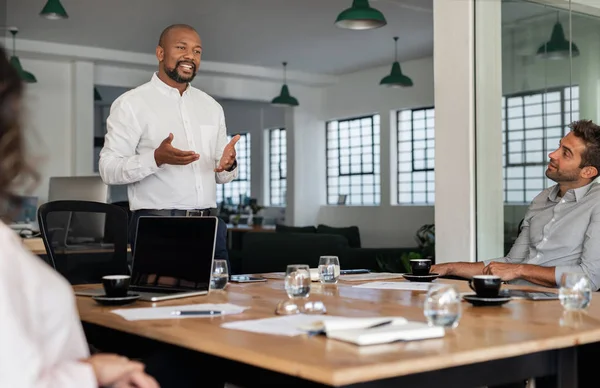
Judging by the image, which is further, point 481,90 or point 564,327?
point 481,90

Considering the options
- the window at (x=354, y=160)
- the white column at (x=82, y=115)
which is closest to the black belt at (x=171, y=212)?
the white column at (x=82, y=115)

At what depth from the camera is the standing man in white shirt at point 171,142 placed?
10.2 feet

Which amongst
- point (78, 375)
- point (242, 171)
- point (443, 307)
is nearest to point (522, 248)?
point (443, 307)

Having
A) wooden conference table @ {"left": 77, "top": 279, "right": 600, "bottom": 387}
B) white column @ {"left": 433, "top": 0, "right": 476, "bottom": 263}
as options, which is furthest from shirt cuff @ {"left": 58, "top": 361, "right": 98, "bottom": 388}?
white column @ {"left": 433, "top": 0, "right": 476, "bottom": 263}

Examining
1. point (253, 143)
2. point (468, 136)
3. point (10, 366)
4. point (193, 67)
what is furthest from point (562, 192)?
point (253, 143)

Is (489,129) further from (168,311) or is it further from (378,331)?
(378,331)

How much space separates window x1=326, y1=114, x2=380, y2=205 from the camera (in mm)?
12414

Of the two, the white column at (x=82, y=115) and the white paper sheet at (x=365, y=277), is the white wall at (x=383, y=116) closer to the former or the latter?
the white column at (x=82, y=115)

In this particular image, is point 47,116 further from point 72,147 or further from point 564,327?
point 564,327

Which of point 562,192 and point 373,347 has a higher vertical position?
point 562,192

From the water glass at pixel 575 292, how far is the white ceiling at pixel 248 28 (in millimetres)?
6552

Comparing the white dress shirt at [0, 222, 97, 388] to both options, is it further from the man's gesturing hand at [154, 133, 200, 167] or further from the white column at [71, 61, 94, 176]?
the white column at [71, 61, 94, 176]

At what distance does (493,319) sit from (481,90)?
273cm

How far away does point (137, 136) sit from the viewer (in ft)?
10.5
